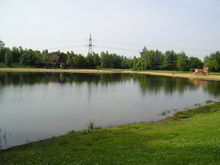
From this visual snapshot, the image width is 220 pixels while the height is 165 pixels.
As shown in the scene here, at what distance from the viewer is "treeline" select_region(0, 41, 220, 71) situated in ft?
403

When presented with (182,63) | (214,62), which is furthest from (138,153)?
(182,63)

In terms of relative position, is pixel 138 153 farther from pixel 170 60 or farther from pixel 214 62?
pixel 170 60

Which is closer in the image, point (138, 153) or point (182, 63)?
point (138, 153)

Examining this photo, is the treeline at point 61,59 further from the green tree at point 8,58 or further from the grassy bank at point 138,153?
the grassy bank at point 138,153

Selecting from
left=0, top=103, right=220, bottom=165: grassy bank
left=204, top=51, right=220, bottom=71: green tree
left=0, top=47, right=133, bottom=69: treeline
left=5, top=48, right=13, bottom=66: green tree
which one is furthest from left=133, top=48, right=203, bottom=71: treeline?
left=0, top=103, right=220, bottom=165: grassy bank

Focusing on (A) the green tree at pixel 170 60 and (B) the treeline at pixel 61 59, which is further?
(A) the green tree at pixel 170 60

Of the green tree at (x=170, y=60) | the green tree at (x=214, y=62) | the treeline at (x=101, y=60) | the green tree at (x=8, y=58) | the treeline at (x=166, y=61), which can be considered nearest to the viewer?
the green tree at (x=214, y=62)

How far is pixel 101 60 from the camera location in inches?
6132

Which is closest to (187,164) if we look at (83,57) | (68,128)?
(68,128)

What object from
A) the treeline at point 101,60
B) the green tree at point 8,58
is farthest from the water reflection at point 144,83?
the treeline at point 101,60

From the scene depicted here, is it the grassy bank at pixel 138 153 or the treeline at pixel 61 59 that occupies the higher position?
the treeline at pixel 61 59

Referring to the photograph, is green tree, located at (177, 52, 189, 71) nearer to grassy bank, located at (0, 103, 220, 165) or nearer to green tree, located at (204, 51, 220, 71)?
green tree, located at (204, 51, 220, 71)

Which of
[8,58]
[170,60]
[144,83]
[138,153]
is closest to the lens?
[138,153]

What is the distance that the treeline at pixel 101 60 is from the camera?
403 feet
